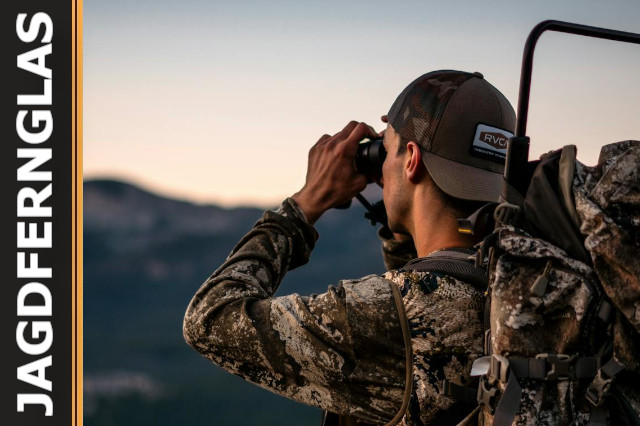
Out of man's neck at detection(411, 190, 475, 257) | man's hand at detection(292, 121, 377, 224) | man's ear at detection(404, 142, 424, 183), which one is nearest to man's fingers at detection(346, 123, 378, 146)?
man's hand at detection(292, 121, 377, 224)

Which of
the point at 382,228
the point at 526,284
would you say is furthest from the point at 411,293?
the point at 382,228

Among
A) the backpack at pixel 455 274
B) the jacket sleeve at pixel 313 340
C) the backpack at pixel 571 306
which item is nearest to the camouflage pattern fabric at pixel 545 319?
the backpack at pixel 571 306

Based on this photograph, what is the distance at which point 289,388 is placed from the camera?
3307mm

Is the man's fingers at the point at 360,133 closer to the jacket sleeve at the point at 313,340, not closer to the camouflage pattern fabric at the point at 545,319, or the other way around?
the jacket sleeve at the point at 313,340

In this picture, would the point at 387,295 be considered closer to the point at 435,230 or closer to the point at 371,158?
the point at 435,230

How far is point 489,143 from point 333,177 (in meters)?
0.66

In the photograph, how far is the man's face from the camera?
3602 millimetres

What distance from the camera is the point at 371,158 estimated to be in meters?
3.76

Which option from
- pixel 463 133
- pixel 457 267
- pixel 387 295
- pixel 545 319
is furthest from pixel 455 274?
pixel 463 133

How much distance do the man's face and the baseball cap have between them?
0.34 feet

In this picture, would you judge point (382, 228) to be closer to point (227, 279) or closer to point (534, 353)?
point (227, 279)

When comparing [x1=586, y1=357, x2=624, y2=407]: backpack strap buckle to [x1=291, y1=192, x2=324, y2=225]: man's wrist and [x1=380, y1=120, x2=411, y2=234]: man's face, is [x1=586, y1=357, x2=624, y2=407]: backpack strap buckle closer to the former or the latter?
[x1=380, y1=120, x2=411, y2=234]: man's face

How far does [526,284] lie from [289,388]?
968 millimetres

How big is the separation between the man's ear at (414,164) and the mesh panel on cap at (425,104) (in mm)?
28
